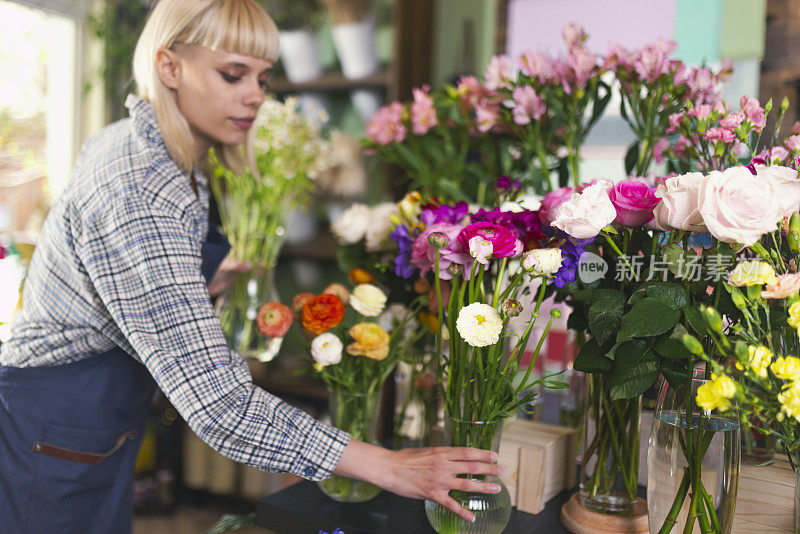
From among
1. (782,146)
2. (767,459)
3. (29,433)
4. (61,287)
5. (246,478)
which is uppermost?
(782,146)

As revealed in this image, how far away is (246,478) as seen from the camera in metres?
2.64

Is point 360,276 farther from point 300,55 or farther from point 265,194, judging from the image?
point 300,55

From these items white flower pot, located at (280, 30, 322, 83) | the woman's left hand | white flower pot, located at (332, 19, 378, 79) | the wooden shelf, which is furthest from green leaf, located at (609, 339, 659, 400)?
white flower pot, located at (280, 30, 322, 83)

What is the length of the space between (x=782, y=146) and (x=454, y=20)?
1.82 meters

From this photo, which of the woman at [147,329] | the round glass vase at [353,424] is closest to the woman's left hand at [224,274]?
the woman at [147,329]

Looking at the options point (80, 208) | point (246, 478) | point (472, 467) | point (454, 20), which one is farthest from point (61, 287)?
point (454, 20)

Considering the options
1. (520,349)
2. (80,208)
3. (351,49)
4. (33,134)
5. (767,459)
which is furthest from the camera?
(33,134)

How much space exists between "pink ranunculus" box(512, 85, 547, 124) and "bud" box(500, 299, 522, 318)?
19.3 inches

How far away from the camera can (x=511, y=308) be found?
902mm

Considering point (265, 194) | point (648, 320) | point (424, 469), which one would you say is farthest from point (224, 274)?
→ point (648, 320)

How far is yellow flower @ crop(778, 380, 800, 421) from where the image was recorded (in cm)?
69

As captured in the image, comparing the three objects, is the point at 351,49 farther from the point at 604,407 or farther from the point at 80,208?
the point at 604,407

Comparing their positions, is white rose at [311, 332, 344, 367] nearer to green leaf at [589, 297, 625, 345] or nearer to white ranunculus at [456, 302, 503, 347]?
white ranunculus at [456, 302, 503, 347]

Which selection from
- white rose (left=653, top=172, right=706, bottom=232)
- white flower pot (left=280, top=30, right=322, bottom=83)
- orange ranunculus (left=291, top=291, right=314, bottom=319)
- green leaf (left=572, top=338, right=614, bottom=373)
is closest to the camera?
white rose (left=653, top=172, right=706, bottom=232)
